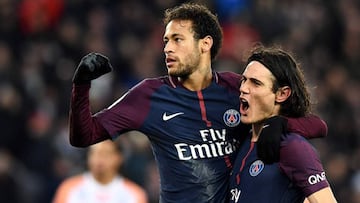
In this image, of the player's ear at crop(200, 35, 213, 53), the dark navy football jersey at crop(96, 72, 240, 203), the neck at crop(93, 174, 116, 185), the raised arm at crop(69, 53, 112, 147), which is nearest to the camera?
the raised arm at crop(69, 53, 112, 147)

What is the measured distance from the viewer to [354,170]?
41.7ft

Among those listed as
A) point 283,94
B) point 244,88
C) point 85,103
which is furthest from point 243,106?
point 85,103

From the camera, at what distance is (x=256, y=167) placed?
19.8ft

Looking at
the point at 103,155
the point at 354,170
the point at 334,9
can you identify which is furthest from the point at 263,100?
the point at 334,9

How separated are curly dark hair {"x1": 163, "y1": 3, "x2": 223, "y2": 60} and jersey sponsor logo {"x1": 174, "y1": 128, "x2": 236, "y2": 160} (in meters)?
0.54

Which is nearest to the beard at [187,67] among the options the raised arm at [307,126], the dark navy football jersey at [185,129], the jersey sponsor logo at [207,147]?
the dark navy football jersey at [185,129]

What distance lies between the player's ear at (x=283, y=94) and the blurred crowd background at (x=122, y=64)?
13.3ft

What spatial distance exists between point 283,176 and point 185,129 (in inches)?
29.5

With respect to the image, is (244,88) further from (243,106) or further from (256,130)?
(256,130)

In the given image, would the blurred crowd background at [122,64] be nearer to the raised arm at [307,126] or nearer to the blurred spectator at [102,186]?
the blurred spectator at [102,186]

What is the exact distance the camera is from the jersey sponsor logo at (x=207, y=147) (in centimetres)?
635

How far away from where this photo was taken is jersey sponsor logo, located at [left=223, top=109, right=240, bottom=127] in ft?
21.1

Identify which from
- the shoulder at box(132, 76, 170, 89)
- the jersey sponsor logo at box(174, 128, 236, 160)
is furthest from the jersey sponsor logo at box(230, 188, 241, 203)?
the shoulder at box(132, 76, 170, 89)

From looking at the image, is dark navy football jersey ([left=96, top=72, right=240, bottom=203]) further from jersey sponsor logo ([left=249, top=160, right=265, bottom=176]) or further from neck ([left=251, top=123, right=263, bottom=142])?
jersey sponsor logo ([left=249, top=160, right=265, bottom=176])
